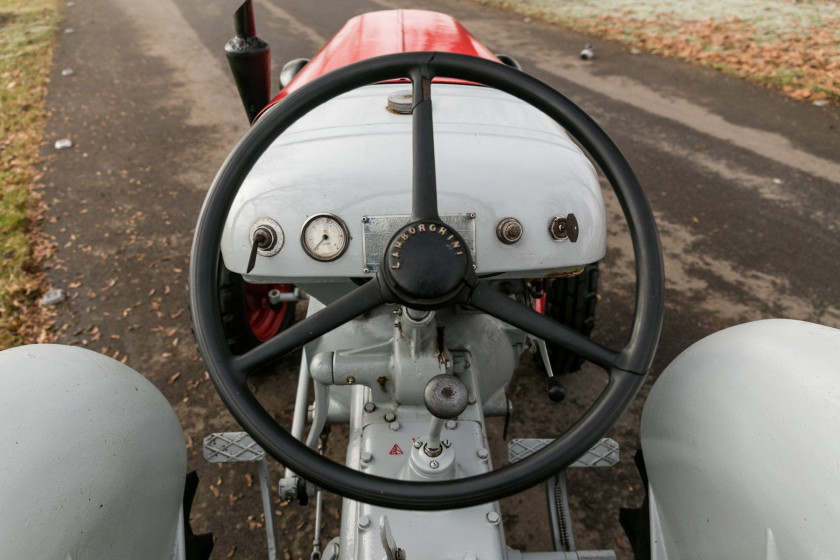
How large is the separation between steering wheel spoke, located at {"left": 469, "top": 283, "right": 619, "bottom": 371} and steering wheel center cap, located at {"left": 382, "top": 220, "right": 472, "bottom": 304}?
71 millimetres

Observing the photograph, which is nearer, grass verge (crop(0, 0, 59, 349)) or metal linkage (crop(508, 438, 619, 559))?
metal linkage (crop(508, 438, 619, 559))

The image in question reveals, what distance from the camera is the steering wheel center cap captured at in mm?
906

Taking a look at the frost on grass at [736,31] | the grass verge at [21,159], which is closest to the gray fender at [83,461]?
the grass verge at [21,159]

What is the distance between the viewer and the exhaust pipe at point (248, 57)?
2.07 metres

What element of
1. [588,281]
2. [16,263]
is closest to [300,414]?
[588,281]

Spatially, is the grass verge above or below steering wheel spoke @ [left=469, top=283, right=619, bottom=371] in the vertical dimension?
below

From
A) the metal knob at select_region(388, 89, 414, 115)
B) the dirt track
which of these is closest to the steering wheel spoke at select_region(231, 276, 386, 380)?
the metal knob at select_region(388, 89, 414, 115)

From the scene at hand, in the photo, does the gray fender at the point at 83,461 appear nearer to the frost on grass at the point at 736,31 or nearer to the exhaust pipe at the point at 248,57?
the exhaust pipe at the point at 248,57

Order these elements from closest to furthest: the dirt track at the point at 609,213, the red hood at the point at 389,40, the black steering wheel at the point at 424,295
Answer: the black steering wheel at the point at 424,295, the red hood at the point at 389,40, the dirt track at the point at 609,213

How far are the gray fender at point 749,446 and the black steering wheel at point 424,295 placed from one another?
0.32 m

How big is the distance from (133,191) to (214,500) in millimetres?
2757

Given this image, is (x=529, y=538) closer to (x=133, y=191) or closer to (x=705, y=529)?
(x=705, y=529)

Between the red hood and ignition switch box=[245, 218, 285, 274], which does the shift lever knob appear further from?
the red hood

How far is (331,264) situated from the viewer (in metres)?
1.24
